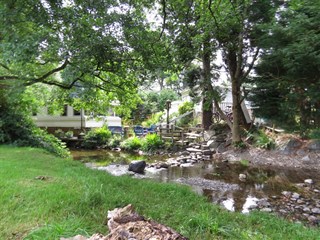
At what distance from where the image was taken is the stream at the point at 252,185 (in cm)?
600

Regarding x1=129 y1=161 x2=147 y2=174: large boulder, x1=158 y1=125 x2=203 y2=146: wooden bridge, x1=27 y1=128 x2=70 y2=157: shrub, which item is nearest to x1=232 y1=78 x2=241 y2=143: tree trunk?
x1=158 y1=125 x2=203 y2=146: wooden bridge

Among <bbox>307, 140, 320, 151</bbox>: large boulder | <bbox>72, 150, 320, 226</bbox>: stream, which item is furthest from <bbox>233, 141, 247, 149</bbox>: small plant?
<bbox>307, 140, 320, 151</bbox>: large boulder

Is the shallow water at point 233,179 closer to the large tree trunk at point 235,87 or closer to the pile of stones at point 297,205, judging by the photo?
the pile of stones at point 297,205

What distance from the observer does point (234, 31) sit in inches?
471

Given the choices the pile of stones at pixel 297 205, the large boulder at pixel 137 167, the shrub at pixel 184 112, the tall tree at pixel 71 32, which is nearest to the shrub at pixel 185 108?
the shrub at pixel 184 112

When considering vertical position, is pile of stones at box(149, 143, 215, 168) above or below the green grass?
below

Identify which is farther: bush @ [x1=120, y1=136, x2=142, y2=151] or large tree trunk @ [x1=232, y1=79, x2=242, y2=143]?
bush @ [x1=120, y1=136, x2=142, y2=151]

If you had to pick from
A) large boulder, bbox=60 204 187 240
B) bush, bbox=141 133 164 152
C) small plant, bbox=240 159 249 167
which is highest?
large boulder, bbox=60 204 187 240

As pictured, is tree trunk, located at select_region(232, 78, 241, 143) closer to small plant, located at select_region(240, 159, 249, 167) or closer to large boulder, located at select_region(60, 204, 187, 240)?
small plant, located at select_region(240, 159, 249, 167)

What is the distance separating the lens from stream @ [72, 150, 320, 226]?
236 inches

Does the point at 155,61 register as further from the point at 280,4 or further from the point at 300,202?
the point at 280,4

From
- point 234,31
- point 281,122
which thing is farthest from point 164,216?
point 234,31

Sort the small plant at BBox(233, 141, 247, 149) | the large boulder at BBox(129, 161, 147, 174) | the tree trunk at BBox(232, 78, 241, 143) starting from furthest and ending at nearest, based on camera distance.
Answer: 1. the tree trunk at BBox(232, 78, 241, 143)
2. the small plant at BBox(233, 141, 247, 149)
3. the large boulder at BBox(129, 161, 147, 174)

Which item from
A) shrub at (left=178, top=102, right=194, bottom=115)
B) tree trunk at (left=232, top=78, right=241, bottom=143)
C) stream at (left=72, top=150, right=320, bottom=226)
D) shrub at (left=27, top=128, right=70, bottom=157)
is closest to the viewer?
stream at (left=72, top=150, right=320, bottom=226)
